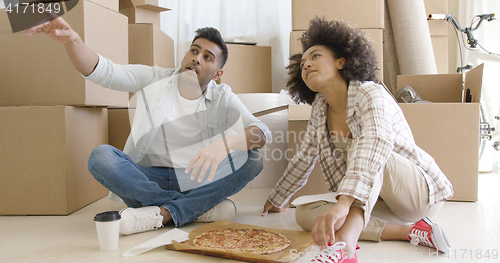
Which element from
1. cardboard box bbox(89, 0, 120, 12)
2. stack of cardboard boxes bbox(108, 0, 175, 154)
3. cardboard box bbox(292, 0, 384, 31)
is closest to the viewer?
cardboard box bbox(89, 0, 120, 12)

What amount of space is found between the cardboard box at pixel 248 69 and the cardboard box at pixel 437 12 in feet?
3.59

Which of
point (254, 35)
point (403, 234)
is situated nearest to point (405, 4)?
point (254, 35)

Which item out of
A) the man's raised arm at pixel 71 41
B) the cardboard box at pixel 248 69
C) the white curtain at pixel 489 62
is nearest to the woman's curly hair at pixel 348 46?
the man's raised arm at pixel 71 41

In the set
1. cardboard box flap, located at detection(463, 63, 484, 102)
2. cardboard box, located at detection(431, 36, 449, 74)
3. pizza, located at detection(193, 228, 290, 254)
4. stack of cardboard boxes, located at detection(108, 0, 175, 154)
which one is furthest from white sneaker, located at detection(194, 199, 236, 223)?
cardboard box, located at detection(431, 36, 449, 74)

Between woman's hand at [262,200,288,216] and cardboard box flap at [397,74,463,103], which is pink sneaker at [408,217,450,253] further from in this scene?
cardboard box flap at [397,74,463,103]

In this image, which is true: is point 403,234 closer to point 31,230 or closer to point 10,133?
point 31,230

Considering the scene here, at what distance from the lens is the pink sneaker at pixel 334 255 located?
0.75 metres

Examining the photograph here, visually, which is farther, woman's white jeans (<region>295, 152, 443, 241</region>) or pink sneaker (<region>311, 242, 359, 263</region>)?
woman's white jeans (<region>295, 152, 443, 241</region>)

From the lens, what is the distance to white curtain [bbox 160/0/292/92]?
2.48 metres

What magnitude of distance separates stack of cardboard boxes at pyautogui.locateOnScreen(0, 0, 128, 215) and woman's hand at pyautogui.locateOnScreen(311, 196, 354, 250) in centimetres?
103

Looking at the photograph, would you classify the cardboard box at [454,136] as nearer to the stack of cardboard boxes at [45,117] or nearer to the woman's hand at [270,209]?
the woman's hand at [270,209]

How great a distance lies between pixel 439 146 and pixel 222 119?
99cm

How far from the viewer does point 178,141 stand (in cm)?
132

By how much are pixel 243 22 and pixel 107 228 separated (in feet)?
6.41
